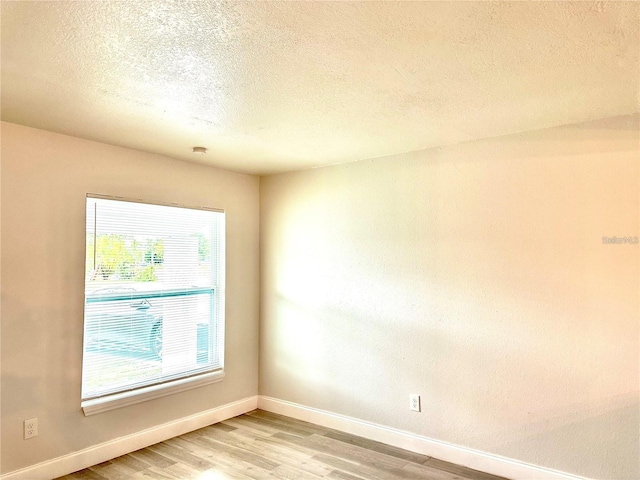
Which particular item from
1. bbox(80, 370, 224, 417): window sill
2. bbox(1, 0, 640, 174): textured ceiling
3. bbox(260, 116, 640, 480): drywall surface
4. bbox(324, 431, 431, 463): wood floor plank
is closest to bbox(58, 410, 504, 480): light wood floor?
bbox(324, 431, 431, 463): wood floor plank

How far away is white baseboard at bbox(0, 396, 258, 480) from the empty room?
0.05 ft

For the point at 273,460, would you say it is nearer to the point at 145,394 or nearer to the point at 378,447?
the point at 378,447

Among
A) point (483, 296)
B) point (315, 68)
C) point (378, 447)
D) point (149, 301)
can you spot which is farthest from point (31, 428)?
point (483, 296)

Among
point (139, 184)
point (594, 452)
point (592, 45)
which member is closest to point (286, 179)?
point (139, 184)

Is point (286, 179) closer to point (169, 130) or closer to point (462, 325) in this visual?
point (169, 130)

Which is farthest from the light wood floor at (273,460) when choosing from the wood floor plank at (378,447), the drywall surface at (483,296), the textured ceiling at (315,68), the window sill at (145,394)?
the textured ceiling at (315,68)

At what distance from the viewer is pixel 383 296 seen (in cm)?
350

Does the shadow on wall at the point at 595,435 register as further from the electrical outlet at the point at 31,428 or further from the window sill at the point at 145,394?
the electrical outlet at the point at 31,428

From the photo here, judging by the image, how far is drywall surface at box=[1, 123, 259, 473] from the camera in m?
2.67

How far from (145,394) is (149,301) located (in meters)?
0.75

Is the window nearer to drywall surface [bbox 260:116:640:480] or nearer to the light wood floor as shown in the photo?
the light wood floor

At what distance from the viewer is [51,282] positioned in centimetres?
287

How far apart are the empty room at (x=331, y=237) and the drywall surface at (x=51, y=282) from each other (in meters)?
0.01

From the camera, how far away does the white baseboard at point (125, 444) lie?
272 centimetres
